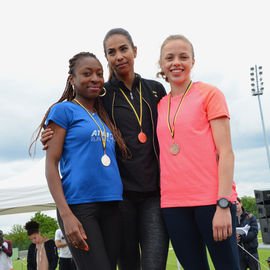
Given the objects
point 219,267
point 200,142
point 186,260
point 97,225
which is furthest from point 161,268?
point 200,142

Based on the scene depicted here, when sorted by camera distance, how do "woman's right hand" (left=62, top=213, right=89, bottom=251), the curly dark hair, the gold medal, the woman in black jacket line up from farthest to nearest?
the curly dark hair, the woman in black jacket, the gold medal, "woman's right hand" (left=62, top=213, right=89, bottom=251)

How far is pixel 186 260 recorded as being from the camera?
2.12 metres

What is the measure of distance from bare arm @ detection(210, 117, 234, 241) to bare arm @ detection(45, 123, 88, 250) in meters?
0.71

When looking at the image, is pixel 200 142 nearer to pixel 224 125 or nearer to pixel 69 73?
pixel 224 125

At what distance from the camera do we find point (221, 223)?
1.93 meters

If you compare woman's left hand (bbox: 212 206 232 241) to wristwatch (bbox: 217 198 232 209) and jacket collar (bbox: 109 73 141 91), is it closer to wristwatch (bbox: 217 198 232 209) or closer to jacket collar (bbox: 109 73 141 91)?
wristwatch (bbox: 217 198 232 209)

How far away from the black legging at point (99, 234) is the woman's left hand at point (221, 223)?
543 millimetres

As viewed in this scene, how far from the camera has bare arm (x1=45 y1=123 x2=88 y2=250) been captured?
6.35 ft

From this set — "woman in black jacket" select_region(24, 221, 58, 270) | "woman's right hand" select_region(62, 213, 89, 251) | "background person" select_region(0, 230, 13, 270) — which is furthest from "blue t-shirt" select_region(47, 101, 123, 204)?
"background person" select_region(0, 230, 13, 270)

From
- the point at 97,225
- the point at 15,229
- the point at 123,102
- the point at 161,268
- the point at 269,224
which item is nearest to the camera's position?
the point at 97,225

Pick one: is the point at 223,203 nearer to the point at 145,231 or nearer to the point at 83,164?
the point at 145,231

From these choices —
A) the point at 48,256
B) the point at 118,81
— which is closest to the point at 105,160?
the point at 118,81

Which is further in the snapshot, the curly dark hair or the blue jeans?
the curly dark hair

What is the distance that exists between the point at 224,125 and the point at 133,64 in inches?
32.7
